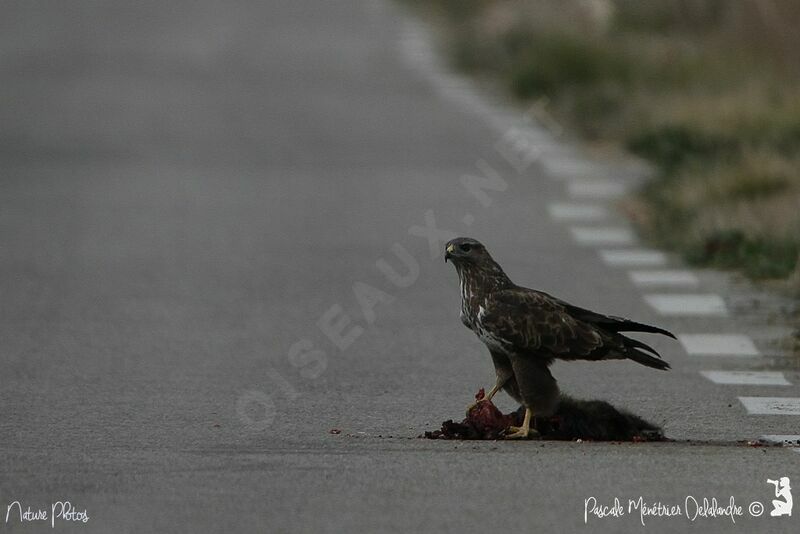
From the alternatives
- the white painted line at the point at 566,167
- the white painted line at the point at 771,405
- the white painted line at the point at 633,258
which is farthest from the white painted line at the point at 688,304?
the white painted line at the point at 566,167

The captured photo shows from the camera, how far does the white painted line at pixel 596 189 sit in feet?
55.4

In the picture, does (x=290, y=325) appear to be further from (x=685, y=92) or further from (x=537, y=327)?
(x=685, y=92)

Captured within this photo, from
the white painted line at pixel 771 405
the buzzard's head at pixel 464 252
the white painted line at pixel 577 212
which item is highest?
the white painted line at pixel 577 212

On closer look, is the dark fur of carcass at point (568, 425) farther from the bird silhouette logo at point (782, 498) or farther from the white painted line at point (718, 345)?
the white painted line at point (718, 345)

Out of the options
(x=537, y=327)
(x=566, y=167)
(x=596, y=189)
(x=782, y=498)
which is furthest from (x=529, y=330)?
(x=566, y=167)

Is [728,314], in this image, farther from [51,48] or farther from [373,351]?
[51,48]

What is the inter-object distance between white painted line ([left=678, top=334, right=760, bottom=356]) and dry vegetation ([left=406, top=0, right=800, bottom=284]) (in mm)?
1702

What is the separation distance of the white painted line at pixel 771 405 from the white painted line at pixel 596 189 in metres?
7.46

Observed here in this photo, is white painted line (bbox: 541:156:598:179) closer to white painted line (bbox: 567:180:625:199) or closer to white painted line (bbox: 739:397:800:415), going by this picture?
white painted line (bbox: 567:180:625:199)

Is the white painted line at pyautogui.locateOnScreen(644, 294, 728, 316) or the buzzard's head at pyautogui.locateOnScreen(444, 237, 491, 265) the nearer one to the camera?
the buzzard's head at pyautogui.locateOnScreen(444, 237, 491, 265)

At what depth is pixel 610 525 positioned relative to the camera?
6.69m

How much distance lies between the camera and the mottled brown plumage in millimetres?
8117

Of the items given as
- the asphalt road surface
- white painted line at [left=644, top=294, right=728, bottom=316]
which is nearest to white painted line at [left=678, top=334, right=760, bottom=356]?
the asphalt road surface

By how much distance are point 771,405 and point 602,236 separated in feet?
19.0
